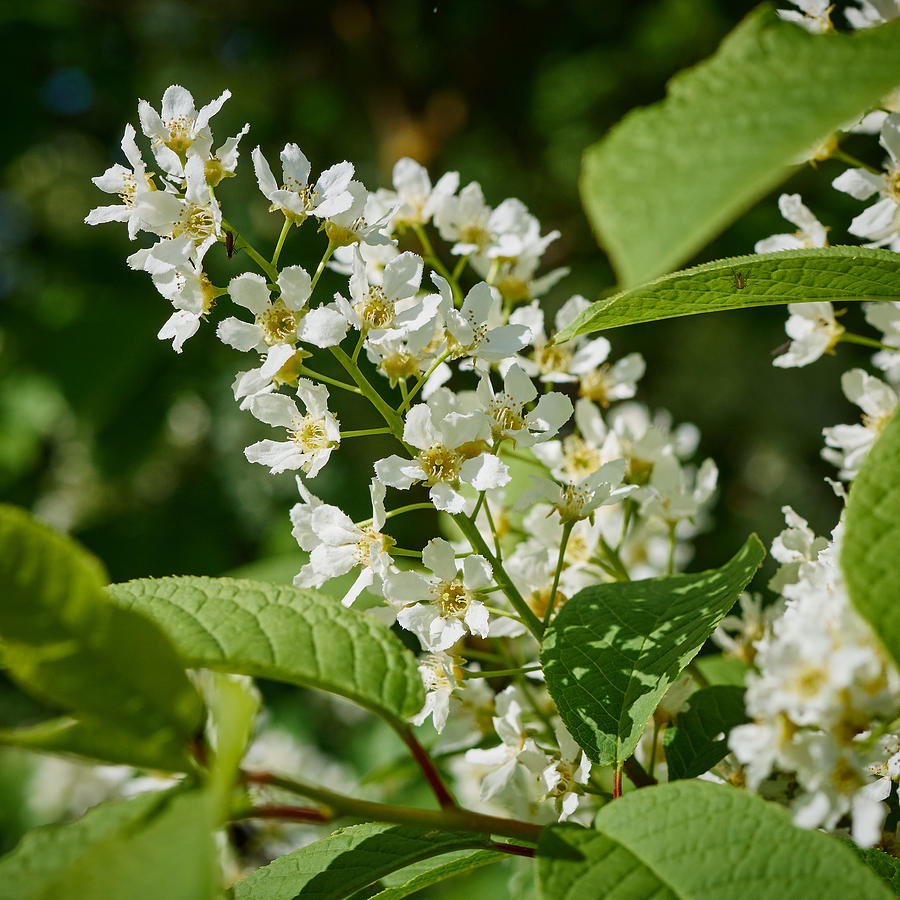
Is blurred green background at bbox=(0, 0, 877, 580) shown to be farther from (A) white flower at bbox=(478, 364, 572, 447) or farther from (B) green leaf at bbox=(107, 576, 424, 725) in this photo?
(B) green leaf at bbox=(107, 576, 424, 725)

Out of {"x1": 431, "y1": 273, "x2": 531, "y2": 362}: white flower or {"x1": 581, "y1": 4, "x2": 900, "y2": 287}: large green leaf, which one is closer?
{"x1": 581, "y1": 4, "x2": 900, "y2": 287}: large green leaf

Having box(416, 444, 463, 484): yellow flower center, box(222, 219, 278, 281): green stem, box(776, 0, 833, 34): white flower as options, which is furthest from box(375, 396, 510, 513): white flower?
box(776, 0, 833, 34): white flower

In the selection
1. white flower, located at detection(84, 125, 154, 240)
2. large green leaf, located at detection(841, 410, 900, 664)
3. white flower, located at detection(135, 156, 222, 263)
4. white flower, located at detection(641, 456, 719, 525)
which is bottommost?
white flower, located at detection(641, 456, 719, 525)

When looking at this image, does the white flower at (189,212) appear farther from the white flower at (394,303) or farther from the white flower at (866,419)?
the white flower at (866,419)

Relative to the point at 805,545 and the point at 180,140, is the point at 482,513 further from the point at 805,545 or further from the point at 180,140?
the point at 180,140

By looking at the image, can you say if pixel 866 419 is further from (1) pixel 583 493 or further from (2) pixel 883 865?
(2) pixel 883 865

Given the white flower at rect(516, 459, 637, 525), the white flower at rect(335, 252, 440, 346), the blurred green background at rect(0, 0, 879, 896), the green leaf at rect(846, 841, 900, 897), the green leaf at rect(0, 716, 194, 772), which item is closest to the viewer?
the green leaf at rect(0, 716, 194, 772)

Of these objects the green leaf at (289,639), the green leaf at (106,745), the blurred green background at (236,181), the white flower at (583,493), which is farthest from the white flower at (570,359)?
the blurred green background at (236,181)

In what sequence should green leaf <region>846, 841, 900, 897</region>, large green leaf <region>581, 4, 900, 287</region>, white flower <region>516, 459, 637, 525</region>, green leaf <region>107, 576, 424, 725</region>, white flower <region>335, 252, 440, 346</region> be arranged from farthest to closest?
white flower <region>516, 459, 637, 525</region>, white flower <region>335, 252, 440, 346</region>, green leaf <region>846, 841, 900, 897</region>, green leaf <region>107, 576, 424, 725</region>, large green leaf <region>581, 4, 900, 287</region>
